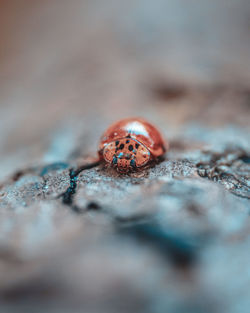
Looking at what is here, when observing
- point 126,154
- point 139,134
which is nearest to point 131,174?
point 126,154

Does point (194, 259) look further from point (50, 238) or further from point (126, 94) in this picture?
point (126, 94)

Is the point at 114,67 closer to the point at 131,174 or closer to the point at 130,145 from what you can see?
the point at 130,145

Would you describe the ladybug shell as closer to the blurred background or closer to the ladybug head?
the ladybug head

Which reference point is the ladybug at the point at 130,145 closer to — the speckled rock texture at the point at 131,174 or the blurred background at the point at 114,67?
the speckled rock texture at the point at 131,174

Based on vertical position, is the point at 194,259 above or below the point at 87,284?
above

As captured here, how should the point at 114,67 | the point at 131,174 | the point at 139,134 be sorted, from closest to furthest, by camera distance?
1. the point at 131,174
2. the point at 139,134
3. the point at 114,67

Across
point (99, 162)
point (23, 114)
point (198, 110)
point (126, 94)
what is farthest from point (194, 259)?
point (23, 114)
